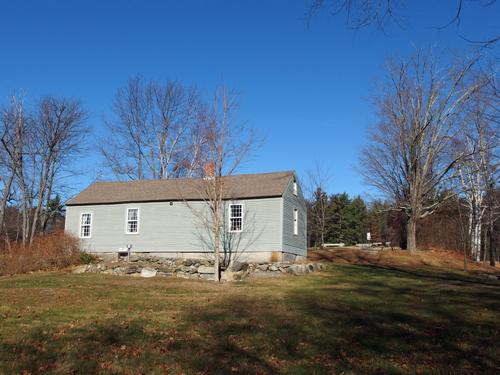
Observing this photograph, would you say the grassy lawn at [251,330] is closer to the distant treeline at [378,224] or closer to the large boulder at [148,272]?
the large boulder at [148,272]

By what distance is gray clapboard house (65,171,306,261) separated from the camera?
77.3ft

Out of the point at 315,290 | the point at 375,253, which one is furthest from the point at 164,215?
the point at 375,253

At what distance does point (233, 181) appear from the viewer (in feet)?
85.0

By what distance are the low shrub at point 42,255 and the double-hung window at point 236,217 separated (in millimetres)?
8289

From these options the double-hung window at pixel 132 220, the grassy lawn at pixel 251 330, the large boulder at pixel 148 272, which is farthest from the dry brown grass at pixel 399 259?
the large boulder at pixel 148 272

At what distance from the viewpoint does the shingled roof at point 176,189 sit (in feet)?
79.5

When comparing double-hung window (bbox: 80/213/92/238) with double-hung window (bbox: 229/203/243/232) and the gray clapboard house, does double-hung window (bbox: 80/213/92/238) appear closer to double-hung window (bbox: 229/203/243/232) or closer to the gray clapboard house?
the gray clapboard house

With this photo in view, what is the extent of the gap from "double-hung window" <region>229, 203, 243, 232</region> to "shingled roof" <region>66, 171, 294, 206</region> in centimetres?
53

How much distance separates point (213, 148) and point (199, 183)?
600 cm

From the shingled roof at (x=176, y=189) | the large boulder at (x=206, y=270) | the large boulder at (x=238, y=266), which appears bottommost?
the large boulder at (x=206, y=270)

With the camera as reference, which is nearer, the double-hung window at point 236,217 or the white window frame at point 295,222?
the double-hung window at point 236,217

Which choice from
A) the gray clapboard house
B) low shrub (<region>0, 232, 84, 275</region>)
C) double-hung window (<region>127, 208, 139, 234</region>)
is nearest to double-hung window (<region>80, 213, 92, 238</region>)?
the gray clapboard house

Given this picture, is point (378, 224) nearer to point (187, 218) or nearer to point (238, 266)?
point (187, 218)

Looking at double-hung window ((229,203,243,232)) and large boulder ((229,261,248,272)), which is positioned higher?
double-hung window ((229,203,243,232))
